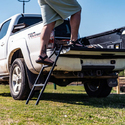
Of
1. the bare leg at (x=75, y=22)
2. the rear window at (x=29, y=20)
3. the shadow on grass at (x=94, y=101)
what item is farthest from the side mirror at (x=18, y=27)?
the shadow on grass at (x=94, y=101)

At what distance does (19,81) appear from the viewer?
5.47 metres

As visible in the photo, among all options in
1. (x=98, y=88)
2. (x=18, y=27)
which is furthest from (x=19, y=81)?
(x=98, y=88)

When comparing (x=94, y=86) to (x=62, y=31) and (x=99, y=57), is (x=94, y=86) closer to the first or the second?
(x=62, y=31)

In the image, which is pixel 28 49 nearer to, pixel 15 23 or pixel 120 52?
pixel 15 23

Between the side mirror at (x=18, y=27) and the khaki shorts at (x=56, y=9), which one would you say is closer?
the khaki shorts at (x=56, y=9)

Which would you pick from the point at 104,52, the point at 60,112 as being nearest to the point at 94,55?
the point at 104,52

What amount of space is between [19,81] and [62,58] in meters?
1.37

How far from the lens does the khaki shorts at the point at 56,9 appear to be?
4.41 metres

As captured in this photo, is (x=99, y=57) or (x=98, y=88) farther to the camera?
(x=98, y=88)

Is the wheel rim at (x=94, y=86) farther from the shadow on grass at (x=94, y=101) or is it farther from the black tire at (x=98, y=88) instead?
the shadow on grass at (x=94, y=101)

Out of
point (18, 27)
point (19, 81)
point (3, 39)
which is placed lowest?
point (19, 81)

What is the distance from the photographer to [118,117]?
331cm

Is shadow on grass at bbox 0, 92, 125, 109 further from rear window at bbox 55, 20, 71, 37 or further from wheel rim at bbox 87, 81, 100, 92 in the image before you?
rear window at bbox 55, 20, 71, 37

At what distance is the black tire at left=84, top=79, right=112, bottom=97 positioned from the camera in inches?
245
